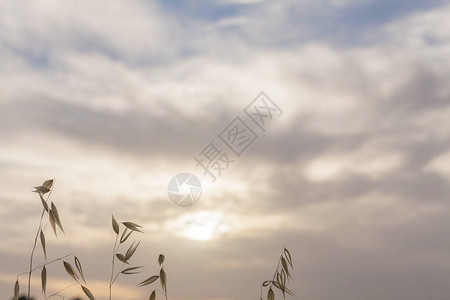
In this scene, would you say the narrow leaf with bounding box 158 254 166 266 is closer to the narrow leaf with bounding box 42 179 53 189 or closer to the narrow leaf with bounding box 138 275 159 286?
the narrow leaf with bounding box 138 275 159 286

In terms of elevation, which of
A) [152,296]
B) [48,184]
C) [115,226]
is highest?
[48,184]

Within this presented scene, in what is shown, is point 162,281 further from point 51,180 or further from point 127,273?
point 51,180

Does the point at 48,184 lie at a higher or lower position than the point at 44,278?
higher

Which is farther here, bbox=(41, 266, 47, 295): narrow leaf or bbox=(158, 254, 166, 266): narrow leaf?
bbox=(158, 254, 166, 266): narrow leaf

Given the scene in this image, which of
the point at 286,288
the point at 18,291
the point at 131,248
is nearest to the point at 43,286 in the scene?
the point at 18,291

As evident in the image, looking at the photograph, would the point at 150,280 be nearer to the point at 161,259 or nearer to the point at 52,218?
the point at 161,259

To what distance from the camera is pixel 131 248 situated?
468cm

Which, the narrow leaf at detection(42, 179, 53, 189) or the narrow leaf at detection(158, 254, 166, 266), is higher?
the narrow leaf at detection(42, 179, 53, 189)

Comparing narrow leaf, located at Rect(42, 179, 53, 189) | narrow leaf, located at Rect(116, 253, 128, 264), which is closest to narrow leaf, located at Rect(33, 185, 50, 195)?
narrow leaf, located at Rect(42, 179, 53, 189)

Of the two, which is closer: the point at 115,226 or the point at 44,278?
the point at 44,278

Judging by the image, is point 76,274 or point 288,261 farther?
point 288,261

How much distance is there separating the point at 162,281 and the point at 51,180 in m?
1.20

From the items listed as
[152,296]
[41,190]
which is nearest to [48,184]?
[41,190]

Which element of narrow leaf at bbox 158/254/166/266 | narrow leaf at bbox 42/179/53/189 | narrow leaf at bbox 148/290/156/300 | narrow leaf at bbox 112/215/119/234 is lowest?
narrow leaf at bbox 148/290/156/300
